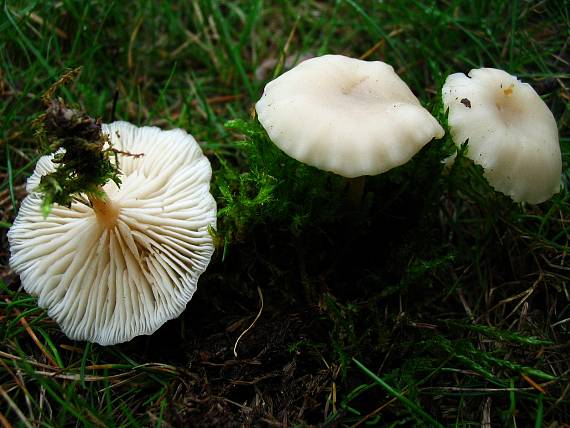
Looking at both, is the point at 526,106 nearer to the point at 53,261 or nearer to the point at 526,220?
the point at 526,220

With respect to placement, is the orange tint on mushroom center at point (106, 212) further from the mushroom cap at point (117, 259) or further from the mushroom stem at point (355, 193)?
the mushroom stem at point (355, 193)

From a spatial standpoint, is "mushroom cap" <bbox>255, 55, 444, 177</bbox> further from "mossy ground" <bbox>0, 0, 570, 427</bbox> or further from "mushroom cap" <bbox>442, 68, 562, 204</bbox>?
"mossy ground" <bbox>0, 0, 570, 427</bbox>

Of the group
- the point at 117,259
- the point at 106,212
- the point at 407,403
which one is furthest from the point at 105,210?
the point at 407,403

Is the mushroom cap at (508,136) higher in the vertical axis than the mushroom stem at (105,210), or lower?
lower

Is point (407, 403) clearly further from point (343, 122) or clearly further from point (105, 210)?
point (105, 210)

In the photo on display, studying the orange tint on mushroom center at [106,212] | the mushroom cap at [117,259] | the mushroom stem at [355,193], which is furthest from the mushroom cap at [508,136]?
the orange tint on mushroom center at [106,212]

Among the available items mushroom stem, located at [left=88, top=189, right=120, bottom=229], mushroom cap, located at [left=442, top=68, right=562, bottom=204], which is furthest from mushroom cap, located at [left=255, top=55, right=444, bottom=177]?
mushroom stem, located at [left=88, top=189, right=120, bottom=229]

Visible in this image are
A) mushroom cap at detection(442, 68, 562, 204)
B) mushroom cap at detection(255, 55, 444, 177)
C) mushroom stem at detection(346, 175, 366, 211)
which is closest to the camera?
mushroom cap at detection(255, 55, 444, 177)
